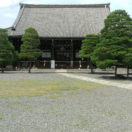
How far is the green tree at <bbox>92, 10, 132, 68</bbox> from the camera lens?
13195 mm

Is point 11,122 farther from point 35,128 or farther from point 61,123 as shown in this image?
point 61,123

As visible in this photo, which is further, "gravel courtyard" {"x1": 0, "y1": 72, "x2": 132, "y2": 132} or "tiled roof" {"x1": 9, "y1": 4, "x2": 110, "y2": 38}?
"tiled roof" {"x1": 9, "y1": 4, "x2": 110, "y2": 38}

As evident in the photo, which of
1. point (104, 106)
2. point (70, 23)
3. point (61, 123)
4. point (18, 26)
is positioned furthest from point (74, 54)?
point (61, 123)

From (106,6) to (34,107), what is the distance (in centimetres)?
2907

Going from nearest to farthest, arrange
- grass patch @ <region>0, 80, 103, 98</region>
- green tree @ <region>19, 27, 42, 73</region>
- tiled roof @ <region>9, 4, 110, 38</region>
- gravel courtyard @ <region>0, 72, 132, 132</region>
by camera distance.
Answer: gravel courtyard @ <region>0, 72, 132, 132</region>, grass patch @ <region>0, 80, 103, 98</region>, green tree @ <region>19, 27, 42, 73</region>, tiled roof @ <region>9, 4, 110, 38</region>

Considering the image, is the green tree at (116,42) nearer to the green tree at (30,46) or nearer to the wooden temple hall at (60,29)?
the green tree at (30,46)

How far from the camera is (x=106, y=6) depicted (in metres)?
31.4

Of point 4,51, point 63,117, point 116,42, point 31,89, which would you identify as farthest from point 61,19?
point 63,117

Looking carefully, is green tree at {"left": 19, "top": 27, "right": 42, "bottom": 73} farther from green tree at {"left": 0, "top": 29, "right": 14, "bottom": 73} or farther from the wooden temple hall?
the wooden temple hall

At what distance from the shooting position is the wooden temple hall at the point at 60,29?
2432 cm

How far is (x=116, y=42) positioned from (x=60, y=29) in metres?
13.3

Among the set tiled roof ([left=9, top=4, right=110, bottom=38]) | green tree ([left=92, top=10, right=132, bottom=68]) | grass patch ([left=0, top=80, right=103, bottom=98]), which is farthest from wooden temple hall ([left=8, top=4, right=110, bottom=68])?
grass patch ([left=0, top=80, right=103, bottom=98])

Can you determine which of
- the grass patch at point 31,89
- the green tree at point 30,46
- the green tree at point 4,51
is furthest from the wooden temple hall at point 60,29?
the grass patch at point 31,89

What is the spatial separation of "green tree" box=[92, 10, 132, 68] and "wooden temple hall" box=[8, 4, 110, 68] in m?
9.69
